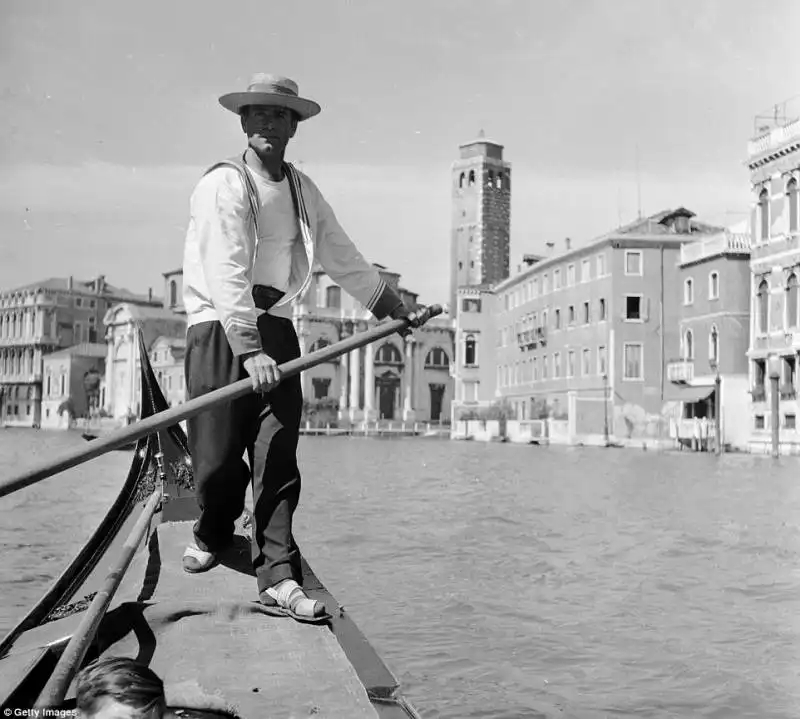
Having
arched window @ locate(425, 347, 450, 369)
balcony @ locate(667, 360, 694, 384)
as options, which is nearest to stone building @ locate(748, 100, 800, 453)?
balcony @ locate(667, 360, 694, 384)

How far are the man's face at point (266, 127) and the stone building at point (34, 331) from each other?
61757mm

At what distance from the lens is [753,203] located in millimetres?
21047

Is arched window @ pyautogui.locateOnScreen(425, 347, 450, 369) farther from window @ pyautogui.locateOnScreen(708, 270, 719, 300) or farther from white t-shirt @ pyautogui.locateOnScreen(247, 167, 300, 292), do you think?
white t-shirt @ pyautogui.locateOnScreen(247, 167, 300, 292)

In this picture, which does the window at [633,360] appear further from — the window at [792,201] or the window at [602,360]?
the window at [792,201]

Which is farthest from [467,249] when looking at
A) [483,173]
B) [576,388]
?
[576,388]

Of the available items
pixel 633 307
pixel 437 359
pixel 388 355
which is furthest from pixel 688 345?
pixel 437 359

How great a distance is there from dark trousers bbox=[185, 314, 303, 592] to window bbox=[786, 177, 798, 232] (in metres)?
19.1

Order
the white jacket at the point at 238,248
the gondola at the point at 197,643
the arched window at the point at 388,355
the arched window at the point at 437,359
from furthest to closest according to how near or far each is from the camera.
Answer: the arched window at the point at 437,359 < the arched window at the point at 388,355 < the white jacket at the point at 238,248 < the gondola at the point at 197,643

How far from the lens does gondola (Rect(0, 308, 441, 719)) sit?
172 centimetres

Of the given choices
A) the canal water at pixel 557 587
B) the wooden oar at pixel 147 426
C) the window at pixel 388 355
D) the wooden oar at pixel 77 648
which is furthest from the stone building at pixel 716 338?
the window at pixel 388 355

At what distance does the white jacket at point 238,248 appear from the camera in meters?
2.37

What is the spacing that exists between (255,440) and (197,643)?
2.02 feet

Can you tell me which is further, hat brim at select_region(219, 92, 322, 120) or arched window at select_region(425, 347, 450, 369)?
arched window at select_region(425, 347, 450, 369)

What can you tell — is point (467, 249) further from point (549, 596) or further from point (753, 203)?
point (549, 596)
